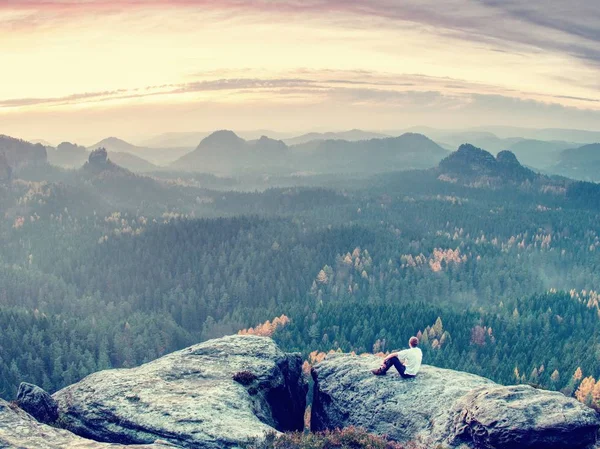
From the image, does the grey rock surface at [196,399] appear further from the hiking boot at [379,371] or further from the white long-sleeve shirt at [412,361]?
the white long-sleeve shirt at [412,361]

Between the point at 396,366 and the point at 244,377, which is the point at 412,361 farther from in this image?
the point at 244,377

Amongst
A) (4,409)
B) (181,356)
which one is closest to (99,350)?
(181,356)

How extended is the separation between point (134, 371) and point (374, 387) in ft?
79.3

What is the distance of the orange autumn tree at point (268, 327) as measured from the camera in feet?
572

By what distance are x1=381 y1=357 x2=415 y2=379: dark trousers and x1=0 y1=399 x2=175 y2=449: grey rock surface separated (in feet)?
76.1

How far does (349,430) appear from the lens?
45.2 m

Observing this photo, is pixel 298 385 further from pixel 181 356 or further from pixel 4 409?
pixel 4 409

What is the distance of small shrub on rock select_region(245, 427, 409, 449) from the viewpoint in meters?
41.9

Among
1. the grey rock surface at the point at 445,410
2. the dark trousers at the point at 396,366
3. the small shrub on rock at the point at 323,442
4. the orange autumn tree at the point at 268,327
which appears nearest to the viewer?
the grey rock surface at the point at 445,410

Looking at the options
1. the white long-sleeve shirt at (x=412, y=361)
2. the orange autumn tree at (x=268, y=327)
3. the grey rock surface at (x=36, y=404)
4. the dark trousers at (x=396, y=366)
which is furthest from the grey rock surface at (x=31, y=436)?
the orange autumn tree at (x=268, y=327)

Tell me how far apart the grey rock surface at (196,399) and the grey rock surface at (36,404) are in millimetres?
1107

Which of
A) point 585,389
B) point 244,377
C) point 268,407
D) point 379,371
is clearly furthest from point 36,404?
point 585,389

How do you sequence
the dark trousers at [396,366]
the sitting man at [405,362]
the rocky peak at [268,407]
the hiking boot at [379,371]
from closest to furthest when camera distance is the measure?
the rocky peak at [268,407]
the sitting man at [405,362]
the dark trousers at [396,366]
the hiking boot at [379,371]

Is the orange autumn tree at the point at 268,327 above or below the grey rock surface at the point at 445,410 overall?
below
